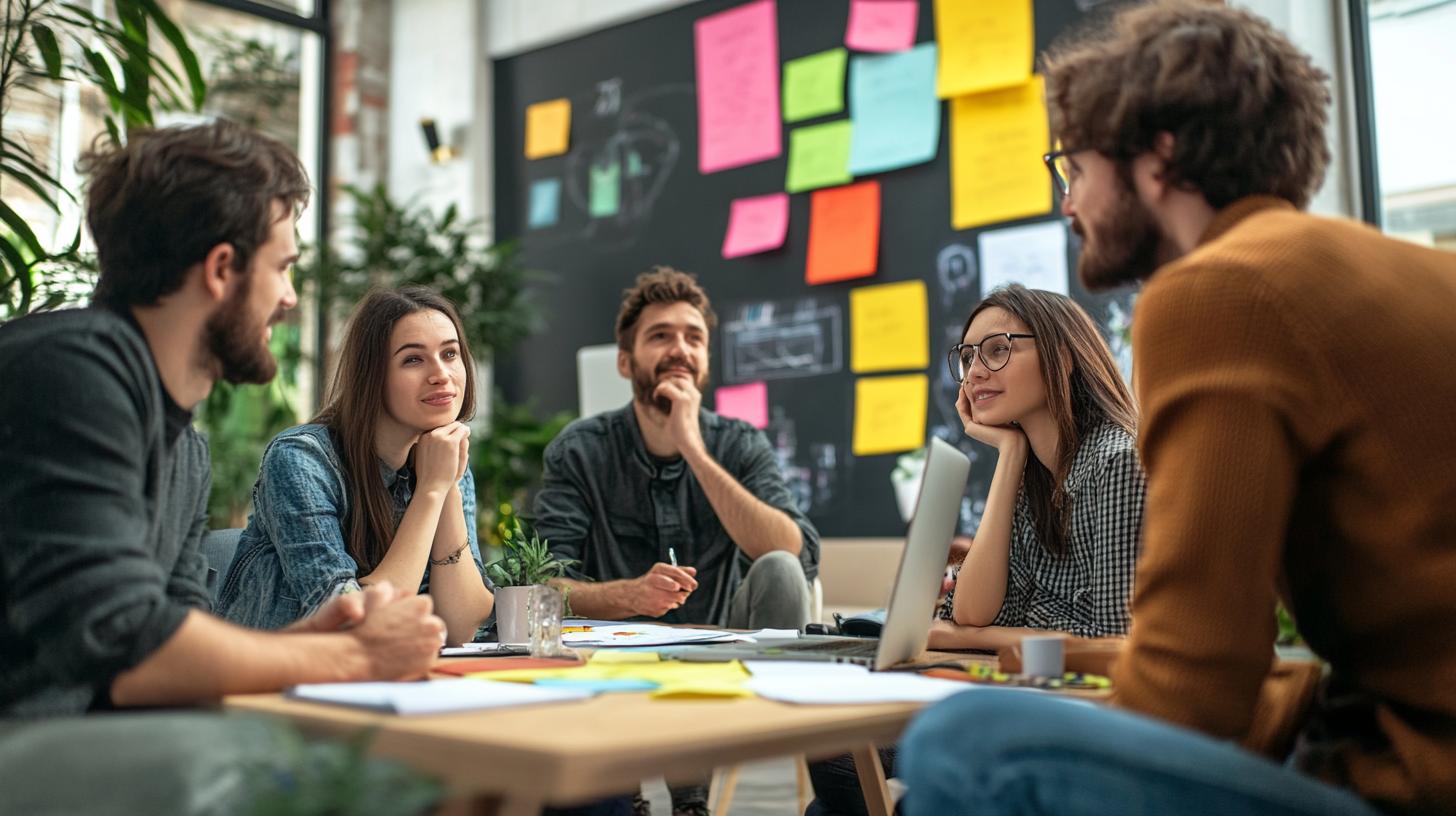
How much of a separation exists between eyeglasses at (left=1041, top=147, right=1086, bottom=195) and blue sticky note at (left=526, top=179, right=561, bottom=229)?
4047mm

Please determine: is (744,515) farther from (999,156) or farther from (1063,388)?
(999,156)

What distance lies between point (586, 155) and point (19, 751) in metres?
4.56

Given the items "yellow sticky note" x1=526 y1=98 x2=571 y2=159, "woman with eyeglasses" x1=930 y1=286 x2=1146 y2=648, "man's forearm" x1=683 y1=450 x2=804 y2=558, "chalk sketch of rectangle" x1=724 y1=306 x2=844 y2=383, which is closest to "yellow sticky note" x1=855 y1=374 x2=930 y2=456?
"chalk sketch of rectangle" x1=724 y1=306 x2=844 y2=383

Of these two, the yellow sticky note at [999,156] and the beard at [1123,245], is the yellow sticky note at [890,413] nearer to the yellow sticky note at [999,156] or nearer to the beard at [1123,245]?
the yellow sticky note at [999,156]

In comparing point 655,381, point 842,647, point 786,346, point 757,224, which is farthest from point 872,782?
point 757,224

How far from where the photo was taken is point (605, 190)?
205 inches

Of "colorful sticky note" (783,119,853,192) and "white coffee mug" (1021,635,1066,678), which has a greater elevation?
"colorful sticky note" (783,119,853,192)

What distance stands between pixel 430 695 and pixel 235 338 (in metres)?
0.49

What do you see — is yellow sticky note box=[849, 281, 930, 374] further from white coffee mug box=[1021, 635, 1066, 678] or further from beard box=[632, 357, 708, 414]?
white coffee mug box=[1021, 635, 1066, 678]

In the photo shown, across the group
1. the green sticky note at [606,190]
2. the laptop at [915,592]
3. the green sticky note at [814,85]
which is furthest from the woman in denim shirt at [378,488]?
the green sticky note at [606,190]

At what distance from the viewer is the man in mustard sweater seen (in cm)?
96

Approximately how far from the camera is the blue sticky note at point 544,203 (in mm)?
5383

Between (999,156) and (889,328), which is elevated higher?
(999,156)

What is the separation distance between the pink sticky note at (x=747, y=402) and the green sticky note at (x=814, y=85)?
968 millimetres
